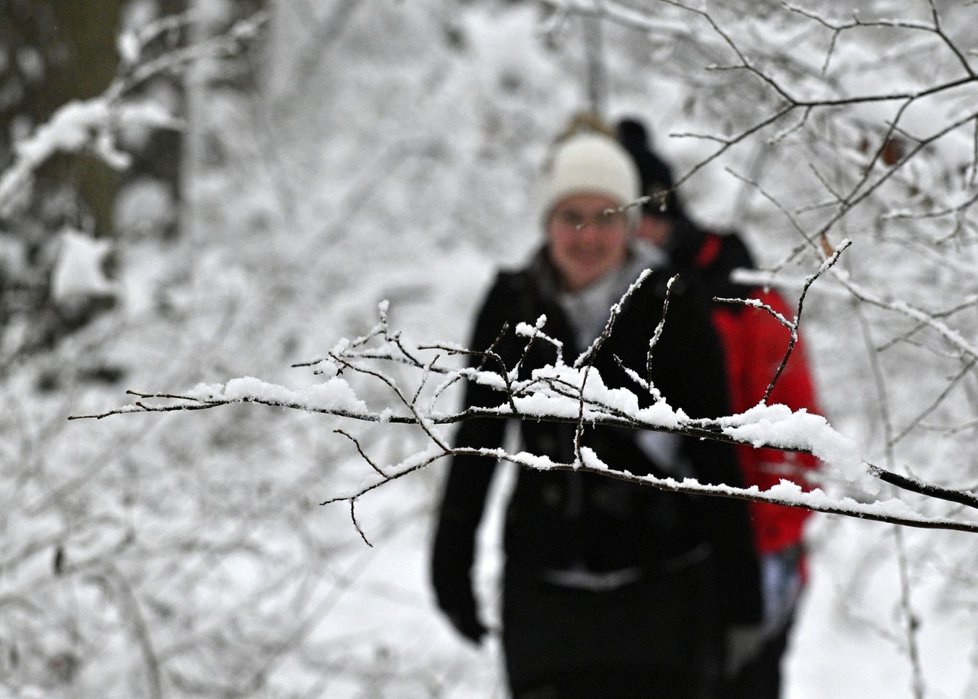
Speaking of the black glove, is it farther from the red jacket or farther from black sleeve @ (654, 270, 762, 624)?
the red jacket

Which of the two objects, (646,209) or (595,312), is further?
(646,209)

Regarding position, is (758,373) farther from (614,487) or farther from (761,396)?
(614,487)

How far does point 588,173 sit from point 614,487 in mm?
839

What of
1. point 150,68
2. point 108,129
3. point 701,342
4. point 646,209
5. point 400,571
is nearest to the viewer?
point 701,342

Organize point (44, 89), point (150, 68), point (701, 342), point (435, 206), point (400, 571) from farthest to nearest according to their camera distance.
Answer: point (435, 206) → point (400, 571) → point (44, 89) → point (150, 68) → point (701, 342)

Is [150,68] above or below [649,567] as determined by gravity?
above

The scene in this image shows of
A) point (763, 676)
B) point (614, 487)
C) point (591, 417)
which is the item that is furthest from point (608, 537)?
point (591, 417)

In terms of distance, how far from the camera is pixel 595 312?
2158mm

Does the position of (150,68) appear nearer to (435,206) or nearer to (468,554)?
(468,554)

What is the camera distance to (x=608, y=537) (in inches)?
85.7

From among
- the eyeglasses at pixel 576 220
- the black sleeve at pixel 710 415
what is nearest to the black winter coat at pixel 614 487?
the black sleeve at pixel 710 415

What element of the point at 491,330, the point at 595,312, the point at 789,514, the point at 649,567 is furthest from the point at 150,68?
the point at 789,514

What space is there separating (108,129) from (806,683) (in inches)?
159

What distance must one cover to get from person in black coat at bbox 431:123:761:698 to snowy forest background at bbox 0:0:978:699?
1.02 ft
